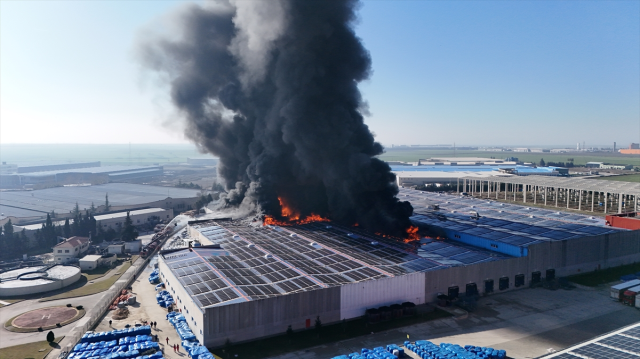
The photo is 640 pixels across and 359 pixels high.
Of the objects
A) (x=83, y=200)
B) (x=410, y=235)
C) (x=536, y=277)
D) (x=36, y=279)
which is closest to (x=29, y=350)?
(x=36, y=279)

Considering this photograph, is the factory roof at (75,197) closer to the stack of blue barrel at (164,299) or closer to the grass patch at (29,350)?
the stack of blue barrel at (164,299)

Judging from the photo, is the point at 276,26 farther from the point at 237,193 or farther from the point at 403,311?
the point at 403,311

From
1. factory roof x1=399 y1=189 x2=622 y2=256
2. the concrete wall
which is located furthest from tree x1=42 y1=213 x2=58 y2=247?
factory roof x1=399 y1=189 x2=622 y2=256

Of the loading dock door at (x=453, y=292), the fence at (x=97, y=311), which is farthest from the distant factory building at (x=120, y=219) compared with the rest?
the loading dock door at (x=453, y=292)

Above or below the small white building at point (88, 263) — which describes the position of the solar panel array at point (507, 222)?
above

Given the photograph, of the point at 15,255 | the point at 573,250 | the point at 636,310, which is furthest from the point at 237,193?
the point at 636,310
